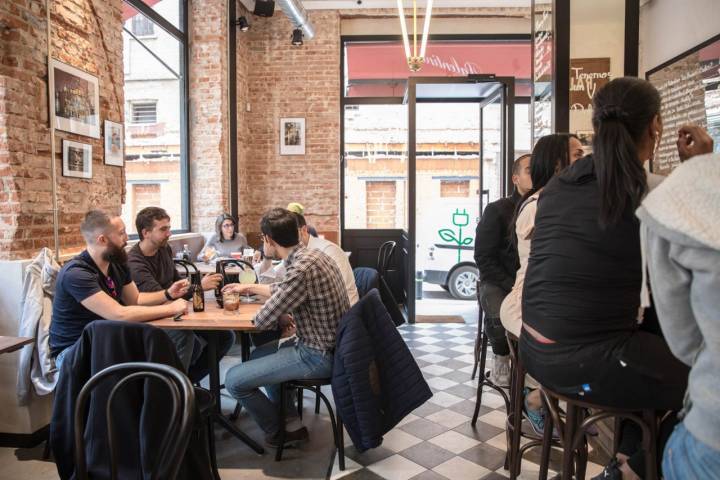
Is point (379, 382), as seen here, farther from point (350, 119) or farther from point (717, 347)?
point (350, 119)

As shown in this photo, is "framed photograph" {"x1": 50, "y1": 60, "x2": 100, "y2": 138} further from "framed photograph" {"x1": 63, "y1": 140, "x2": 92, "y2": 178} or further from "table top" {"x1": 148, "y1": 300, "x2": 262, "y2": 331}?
"table top" {"x1": 148, "y1": 300, "x2": 262, "y2": 331}

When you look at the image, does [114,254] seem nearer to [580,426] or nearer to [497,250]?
[497,250]

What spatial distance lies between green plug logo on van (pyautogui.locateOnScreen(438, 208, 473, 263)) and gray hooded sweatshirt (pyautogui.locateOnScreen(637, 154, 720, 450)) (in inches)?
247

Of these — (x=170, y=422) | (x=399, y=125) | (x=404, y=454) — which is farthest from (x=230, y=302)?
(x=399, y=125)

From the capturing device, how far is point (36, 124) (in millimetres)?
3371

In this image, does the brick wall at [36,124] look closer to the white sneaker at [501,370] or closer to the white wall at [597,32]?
the white sneaker at [501,370]

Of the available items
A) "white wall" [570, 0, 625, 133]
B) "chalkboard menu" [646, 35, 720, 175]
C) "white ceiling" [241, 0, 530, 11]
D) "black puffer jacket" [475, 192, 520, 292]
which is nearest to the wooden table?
"black puffer jacket" [475, 192, 520, 292]

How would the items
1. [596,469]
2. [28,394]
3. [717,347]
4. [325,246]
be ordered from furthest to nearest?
A: [325,246] < [28,394] < [596,469] < [717,347]

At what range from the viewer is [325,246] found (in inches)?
140

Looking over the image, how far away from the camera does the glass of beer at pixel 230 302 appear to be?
2.89 metres

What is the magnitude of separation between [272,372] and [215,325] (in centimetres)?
37

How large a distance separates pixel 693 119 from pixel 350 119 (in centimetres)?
510

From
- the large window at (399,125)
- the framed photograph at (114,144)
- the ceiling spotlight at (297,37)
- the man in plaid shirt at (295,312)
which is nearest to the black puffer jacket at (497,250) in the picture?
the man in plaid shirt at (295,312)

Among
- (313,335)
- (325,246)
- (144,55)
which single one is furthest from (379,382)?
(144,55)
